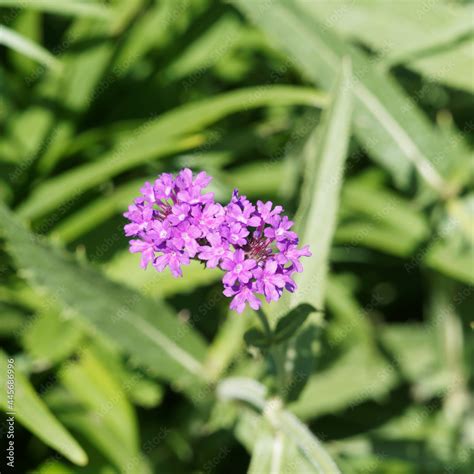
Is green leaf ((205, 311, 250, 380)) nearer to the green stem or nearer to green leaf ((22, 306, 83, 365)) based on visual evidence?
green leaf ((22, 306, 83, 365))

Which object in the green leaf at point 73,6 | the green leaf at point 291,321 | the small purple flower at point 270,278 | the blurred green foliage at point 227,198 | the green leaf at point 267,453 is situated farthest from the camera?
the green leaf at point 73,6

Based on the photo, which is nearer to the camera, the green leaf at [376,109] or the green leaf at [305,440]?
the green leaf at [305,440]

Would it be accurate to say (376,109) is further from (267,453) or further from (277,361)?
(267,453)

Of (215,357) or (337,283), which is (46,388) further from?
(337,283)

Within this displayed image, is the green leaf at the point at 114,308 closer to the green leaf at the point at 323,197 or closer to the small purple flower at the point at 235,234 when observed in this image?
the green leaf at the point at 323,197

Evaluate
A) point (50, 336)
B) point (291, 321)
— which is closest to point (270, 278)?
point (291, 321)

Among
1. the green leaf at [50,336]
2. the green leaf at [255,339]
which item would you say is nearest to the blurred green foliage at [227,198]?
the green leaf at [50,336]

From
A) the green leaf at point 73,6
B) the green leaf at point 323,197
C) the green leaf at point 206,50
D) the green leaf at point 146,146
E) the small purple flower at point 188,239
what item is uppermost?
the green leaf at point 206,50
